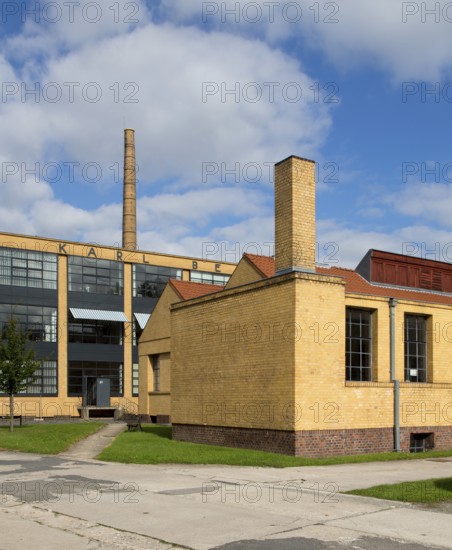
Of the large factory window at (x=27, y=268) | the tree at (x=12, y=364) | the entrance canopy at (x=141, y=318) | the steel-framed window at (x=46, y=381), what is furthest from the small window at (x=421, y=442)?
the large factory window at (x=27, y=268)

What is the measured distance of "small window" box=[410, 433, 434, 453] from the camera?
20.1 metres

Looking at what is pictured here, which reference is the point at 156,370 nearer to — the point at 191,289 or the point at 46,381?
the point at 191,289

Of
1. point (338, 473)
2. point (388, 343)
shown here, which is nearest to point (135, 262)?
point (388, 343)

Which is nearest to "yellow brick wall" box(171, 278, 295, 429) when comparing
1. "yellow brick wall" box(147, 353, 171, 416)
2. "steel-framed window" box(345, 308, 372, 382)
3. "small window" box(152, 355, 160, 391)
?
"steel-framed window" box(345, 308, 372, 382)

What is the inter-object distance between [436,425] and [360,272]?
597 cm

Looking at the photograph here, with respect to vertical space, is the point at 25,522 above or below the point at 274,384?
below

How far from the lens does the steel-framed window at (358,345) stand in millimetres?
19172

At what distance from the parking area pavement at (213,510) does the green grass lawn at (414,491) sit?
1.36 ft

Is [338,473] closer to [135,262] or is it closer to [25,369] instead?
[25,369]

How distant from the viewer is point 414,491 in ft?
38.9

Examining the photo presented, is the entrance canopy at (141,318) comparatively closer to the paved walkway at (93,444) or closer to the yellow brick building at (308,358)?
the paved walkway at (93,444)

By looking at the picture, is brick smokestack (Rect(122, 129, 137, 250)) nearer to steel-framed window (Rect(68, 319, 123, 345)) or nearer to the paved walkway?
steel-framed window (Rect(68, 319, 123, 345))

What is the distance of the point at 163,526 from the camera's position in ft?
30.5

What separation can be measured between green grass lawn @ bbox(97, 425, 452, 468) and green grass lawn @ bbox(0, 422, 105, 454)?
208 centimetres
